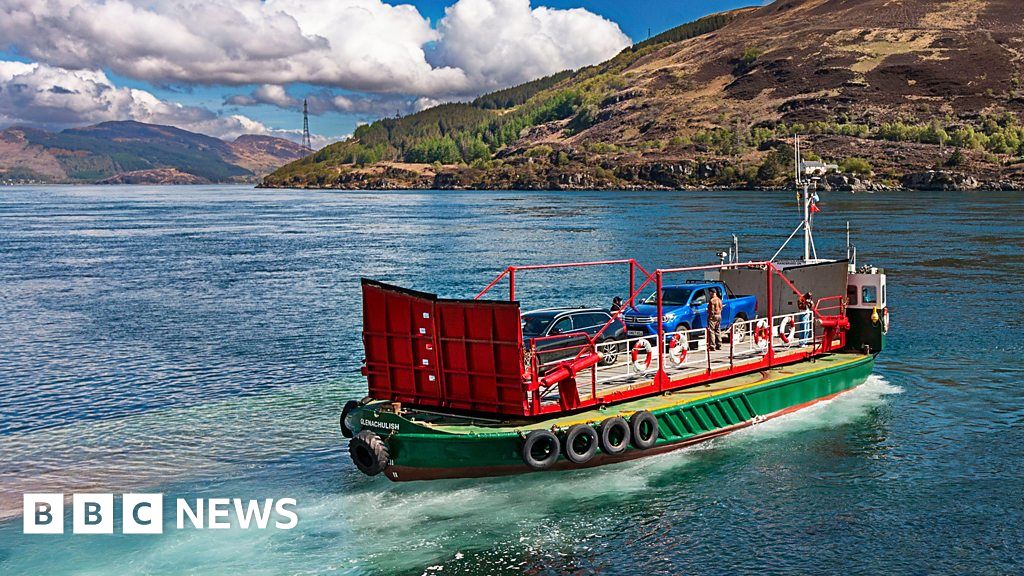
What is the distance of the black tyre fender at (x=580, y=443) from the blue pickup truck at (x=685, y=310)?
628 centimetres

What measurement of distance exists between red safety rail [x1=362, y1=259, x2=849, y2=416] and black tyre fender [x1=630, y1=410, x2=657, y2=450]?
2.84 ft

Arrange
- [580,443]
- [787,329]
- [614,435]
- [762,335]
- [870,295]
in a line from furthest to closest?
[870,295], [787,329], [762,335], [614,435], [580,443]

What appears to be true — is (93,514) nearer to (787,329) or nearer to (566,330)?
(566,330)

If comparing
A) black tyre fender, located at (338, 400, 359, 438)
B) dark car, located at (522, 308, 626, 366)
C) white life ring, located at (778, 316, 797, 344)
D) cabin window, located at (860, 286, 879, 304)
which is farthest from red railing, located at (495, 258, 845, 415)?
cabin window, located at (860, 286, 879, 304)

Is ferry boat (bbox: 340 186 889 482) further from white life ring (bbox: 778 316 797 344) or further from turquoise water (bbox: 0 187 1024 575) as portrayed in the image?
white life ring (bbox: 778 316 797 344)

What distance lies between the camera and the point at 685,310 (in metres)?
27.7

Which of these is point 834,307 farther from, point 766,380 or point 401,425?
point 401,425

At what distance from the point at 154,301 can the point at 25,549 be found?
34.6m

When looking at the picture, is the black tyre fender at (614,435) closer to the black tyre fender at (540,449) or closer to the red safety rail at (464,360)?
the red safety rail at (464,360)

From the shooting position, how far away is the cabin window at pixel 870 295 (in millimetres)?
30156

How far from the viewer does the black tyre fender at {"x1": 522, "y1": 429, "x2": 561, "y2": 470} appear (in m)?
19.8


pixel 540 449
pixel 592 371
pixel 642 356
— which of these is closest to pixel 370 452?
pixel 540 449

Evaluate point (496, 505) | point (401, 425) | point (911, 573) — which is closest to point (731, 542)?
point (911, 573)

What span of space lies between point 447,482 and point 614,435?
155 inches
